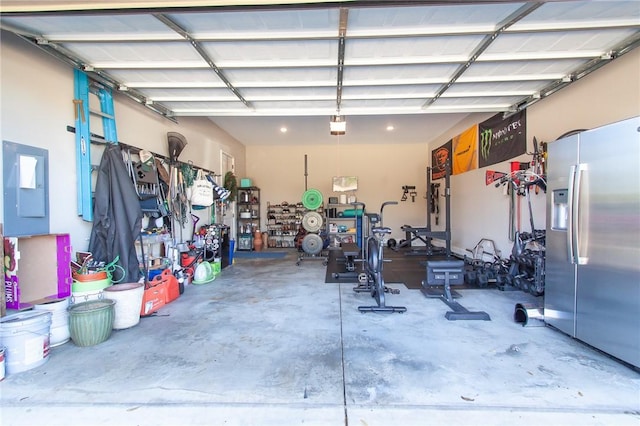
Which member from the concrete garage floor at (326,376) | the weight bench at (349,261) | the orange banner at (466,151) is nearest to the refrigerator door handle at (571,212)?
the concrete garage floor at (326,376)

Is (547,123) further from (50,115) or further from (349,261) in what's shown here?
(50,115)

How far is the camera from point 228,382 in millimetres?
2064

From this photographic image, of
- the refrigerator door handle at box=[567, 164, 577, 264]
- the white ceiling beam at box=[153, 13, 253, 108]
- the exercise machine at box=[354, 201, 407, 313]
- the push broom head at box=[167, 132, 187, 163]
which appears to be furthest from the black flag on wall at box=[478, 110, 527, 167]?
the push broom head at box=[167, 132, 187, 163]

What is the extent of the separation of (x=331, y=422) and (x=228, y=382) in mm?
872

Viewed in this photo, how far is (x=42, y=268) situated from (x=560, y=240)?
5.26m

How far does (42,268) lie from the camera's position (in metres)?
2.70

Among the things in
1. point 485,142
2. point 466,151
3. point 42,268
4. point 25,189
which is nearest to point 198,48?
point 25,189

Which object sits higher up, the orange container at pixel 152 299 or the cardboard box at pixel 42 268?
the cardboard box at pixel 42 268

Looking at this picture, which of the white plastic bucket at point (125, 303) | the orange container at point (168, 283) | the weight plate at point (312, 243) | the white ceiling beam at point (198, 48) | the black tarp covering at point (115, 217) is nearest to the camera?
the white ceiling beam at point (198, 48)

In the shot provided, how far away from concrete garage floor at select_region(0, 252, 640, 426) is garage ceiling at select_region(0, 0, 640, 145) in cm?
290

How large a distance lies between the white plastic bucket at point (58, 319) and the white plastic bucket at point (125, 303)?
13.8 inches

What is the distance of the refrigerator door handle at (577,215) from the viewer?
2.46 meters

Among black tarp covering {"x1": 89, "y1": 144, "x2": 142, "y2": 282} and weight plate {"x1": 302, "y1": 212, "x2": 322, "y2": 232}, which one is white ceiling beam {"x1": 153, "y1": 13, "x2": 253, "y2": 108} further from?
weight plate {"x1": 302, "y1": 212, "x2": 322, "y2": 232}

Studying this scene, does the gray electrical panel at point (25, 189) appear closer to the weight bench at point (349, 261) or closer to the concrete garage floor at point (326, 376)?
the concrete garage floor at point (326, 376)
